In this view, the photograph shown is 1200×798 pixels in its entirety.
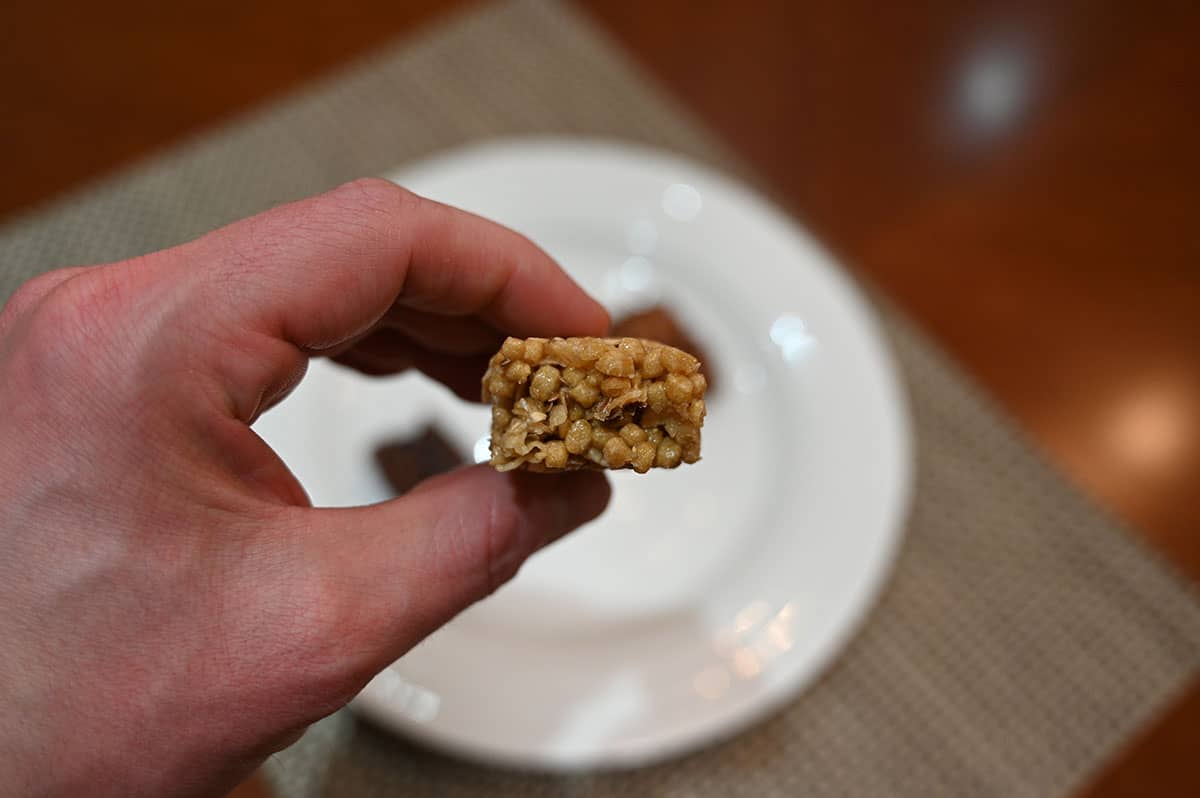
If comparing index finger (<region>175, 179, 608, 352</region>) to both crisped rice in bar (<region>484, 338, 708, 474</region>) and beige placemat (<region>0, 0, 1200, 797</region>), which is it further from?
beige placemat (<region>0, 0, 1200, 797</region>)

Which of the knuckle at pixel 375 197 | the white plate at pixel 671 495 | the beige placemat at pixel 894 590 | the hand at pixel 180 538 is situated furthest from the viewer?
the beige placemat at pixel 894 590

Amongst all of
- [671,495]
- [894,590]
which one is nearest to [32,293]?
[671,495]

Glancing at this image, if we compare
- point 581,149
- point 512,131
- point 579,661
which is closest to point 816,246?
point 581,149

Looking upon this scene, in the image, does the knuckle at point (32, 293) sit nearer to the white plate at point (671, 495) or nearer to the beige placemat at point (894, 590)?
the white plate at point (671, 495)

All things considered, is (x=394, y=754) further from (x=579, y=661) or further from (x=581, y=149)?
(x=581, y=149)

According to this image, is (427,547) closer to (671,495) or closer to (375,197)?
(375,197)

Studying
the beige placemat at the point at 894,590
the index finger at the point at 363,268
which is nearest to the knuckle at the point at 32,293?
the index finger at the point at 363,268
